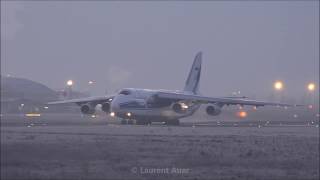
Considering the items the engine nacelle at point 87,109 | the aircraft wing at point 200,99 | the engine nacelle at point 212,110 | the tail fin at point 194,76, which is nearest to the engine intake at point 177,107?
the aircraft wing at point 200,99

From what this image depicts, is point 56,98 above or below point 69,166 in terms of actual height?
above

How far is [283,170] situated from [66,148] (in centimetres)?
783

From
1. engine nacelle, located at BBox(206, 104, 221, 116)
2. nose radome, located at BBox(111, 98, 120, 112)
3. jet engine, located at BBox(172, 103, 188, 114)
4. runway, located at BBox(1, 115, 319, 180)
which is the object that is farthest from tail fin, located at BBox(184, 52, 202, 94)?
runway, located at BBox(1, 115, 319, 180)

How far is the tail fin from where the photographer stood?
245 ft

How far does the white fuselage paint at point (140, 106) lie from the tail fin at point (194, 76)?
11.3 m

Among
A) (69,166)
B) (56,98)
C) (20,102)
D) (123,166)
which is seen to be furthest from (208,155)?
(56,98)

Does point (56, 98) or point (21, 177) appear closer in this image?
point (21, 177)

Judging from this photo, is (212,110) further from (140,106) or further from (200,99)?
(140,106)

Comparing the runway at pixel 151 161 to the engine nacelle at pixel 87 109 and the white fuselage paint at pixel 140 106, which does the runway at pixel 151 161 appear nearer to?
the white fuselage paint at pixel 140 106

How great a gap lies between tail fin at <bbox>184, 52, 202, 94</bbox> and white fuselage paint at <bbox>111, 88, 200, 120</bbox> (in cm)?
1128

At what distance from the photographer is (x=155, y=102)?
61781 millimetres

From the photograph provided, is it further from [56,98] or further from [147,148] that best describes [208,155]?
[56,98]

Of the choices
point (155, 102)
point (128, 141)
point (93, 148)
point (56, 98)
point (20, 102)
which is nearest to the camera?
point (93, 148)

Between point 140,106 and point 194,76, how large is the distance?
15724 millimetres
